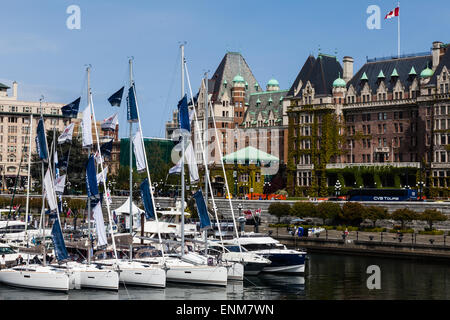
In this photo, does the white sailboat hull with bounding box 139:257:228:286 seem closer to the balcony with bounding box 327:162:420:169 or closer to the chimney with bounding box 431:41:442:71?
the balcony with bounding box 327:162:420:169

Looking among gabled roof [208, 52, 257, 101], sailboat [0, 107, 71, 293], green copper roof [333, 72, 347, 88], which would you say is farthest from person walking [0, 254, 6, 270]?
gabled roof [208, 52, 257, 101]

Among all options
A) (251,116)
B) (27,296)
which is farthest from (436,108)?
(27,296)

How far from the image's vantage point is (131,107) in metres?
69.8

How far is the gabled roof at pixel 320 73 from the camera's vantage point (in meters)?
155

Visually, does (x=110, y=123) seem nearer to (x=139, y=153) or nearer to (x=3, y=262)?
(x=139, y=153)

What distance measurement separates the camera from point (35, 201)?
482 ft

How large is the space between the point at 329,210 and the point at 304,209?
464cm

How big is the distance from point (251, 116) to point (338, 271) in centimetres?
10665

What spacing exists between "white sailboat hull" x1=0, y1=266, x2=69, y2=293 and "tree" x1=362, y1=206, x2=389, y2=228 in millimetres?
56630

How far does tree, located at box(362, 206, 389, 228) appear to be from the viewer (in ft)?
351

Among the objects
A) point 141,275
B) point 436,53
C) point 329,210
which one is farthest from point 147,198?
point 436,53

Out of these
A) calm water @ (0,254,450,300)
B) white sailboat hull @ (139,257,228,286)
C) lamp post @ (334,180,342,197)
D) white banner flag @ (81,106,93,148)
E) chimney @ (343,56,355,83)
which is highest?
chimney @ (343,56,355,83)

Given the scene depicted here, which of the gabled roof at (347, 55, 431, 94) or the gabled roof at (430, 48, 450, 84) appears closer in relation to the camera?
the gabled roof at (430, 48, 450, 84)
